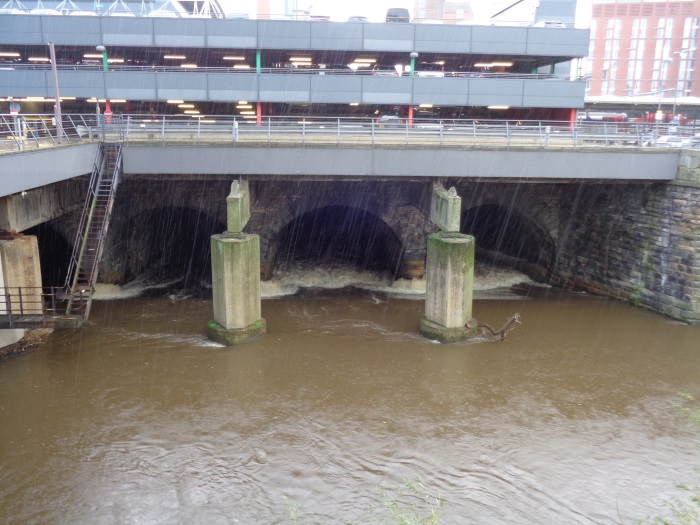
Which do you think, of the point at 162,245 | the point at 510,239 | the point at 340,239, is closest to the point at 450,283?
the point at 510,239

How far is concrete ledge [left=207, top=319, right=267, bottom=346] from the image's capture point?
16.5 m

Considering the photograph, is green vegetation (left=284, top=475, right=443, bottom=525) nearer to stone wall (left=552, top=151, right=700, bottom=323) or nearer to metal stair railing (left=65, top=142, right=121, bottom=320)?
metal stair railing (left=65, top=142, right=121, bottom=320)

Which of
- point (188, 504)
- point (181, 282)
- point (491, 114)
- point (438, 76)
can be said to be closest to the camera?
point (188, 504)

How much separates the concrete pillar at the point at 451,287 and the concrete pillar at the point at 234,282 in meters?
4.90

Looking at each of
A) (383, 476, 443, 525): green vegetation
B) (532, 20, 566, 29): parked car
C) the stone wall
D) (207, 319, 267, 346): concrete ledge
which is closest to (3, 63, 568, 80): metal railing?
(532, 20, 566, 29): parked car

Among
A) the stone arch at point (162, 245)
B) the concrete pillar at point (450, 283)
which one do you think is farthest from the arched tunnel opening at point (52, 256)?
the concrete pillar at point (450, 283)

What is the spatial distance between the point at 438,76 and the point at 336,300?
1420 centimetres

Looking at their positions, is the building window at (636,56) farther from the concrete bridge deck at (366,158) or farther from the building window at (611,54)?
the concrete bridge deck at (366,158)

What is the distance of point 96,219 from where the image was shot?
17.7 meters

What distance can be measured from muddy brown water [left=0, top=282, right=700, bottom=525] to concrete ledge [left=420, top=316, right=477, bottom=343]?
325 mm

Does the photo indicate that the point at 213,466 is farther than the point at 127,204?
No

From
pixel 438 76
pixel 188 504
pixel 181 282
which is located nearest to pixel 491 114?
pixel 438 76

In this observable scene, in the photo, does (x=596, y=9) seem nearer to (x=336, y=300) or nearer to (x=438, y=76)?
(x=438, y=76)

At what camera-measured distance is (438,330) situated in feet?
55.7
